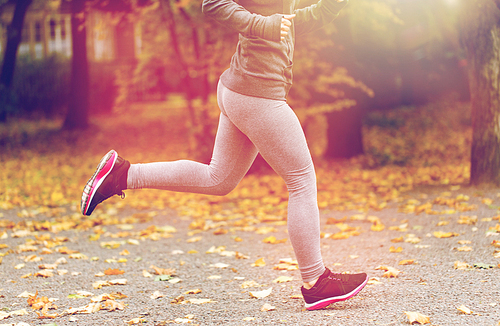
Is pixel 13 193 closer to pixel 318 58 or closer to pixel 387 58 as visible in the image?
pixel 318 58

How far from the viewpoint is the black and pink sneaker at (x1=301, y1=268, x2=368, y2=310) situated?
245 centimetres

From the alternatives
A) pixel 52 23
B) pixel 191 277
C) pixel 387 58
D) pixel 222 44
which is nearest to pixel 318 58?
pixel 222 44

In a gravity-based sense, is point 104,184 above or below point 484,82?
below

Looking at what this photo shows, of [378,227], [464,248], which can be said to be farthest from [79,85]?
[464,248]

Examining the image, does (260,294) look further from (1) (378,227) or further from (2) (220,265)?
(1) (378,227)

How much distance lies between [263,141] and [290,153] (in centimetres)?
14

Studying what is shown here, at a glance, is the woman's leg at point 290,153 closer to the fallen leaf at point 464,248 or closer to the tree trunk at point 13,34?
the fallen leaf at point 464,248

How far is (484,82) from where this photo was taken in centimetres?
576

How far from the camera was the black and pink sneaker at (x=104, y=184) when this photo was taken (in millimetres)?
2547

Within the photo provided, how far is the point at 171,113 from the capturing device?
18719 mm

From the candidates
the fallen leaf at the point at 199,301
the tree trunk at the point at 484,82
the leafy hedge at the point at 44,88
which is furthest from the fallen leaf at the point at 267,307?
the leafy hedge at the point at 44,88

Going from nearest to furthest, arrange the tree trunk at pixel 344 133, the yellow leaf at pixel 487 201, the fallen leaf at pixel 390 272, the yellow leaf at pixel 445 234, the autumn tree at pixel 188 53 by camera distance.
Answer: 1. the fallen leaf at pixel 390 272
2. the yellow leaf at pixel 445 234
3. the yellow leaf at pixel 487 201
4. the autumn tree at pixel 188 53
5. the tree trunk at pixel 344 133

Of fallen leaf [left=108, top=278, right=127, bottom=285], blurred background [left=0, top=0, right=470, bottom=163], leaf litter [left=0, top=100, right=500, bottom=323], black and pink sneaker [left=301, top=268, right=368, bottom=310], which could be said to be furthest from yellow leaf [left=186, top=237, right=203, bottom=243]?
blurred background [left=0, top=0, right=470, bottom=163]

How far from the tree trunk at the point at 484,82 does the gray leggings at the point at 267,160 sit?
13.3 ft
